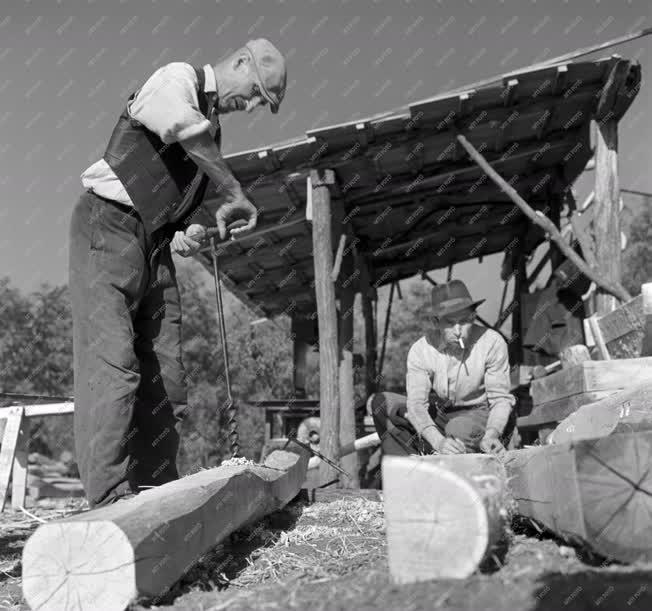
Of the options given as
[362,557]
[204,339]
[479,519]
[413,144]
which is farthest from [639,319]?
[204,339]

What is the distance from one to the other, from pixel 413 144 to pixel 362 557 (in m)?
5.47

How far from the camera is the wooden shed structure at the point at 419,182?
7273 mm

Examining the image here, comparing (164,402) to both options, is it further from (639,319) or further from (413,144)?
(413,144)

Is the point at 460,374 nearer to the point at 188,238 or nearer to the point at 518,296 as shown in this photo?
the point at 188,238

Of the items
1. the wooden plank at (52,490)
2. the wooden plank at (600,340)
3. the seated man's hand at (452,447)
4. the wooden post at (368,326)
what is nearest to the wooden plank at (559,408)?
the wooden plank at (600,340)

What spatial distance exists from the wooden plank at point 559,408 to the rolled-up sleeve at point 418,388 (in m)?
0.84

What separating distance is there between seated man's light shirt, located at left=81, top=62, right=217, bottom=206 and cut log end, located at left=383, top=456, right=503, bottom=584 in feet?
5.92

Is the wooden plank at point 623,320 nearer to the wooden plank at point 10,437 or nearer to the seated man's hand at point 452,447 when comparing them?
the seated man's hand at point 452,447

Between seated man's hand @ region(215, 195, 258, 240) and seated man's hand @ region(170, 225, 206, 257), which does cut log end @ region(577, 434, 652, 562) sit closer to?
seated man's hand @ region(215, 195, 258, 240)

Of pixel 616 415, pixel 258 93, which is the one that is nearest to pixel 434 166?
pixel 258 93

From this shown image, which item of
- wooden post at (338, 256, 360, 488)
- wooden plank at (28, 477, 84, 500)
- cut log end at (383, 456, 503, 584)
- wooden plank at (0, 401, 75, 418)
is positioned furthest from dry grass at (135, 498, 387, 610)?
wooden plank at (28, 477, 84, 500)

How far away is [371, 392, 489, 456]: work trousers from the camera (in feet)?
17.7

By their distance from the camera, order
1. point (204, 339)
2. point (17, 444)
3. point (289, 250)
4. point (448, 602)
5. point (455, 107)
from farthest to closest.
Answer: point (204, 339)
point (289, 250)
point (455, 107)
point (17, 444)
point (448, 602)

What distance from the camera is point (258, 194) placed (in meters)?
8.44
